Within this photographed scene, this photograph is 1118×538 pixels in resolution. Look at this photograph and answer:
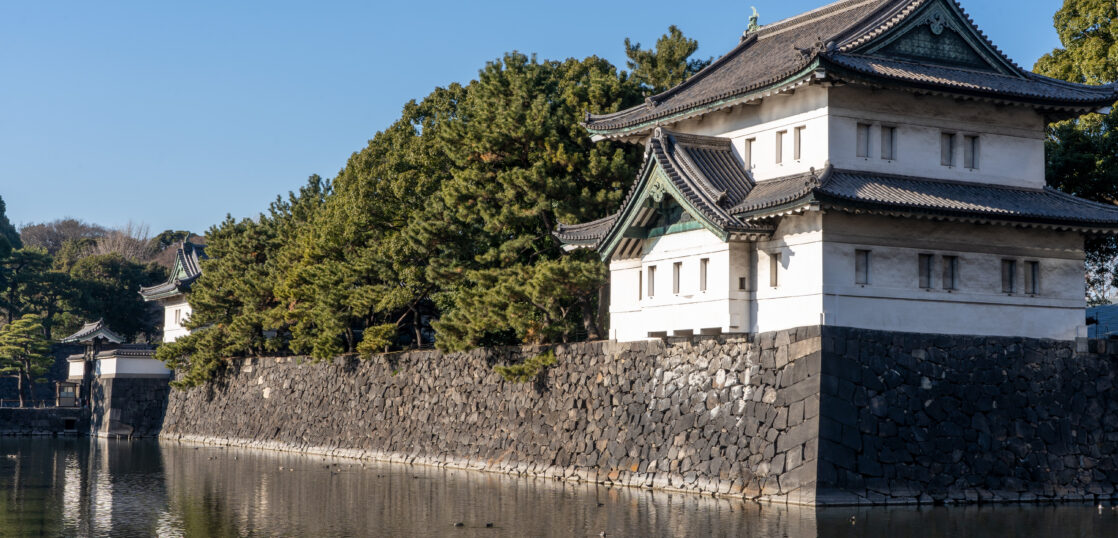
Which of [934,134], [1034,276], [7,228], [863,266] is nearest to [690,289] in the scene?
[863,266]

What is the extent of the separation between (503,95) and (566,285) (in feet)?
21.8

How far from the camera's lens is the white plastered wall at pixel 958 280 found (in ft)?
77.2

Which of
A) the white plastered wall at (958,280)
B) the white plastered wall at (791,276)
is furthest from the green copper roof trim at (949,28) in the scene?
the white plastered wall at (791,276)

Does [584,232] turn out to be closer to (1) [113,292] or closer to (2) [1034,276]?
(2) [1034,276]

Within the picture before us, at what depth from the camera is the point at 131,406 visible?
55.4 m

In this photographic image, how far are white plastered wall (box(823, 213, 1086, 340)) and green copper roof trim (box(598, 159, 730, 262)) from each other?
239 centimetres

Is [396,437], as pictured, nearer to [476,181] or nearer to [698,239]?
[476,181]

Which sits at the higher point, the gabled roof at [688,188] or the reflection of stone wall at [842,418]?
the gabled roof at [688,188]

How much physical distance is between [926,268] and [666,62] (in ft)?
44.4

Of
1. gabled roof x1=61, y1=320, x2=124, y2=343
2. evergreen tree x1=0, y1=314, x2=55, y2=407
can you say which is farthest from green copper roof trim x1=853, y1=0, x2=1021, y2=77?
evergreen tree x1=0, y1=314, x2=55, y2=407

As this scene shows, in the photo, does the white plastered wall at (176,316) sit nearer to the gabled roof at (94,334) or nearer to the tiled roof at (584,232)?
the gabled roof at (94,334)

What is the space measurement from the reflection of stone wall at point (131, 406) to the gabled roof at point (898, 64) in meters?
35.3

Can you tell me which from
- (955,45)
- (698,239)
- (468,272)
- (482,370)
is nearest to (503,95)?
(468,272)

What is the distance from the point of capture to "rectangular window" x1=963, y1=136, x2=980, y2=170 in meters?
25.5
